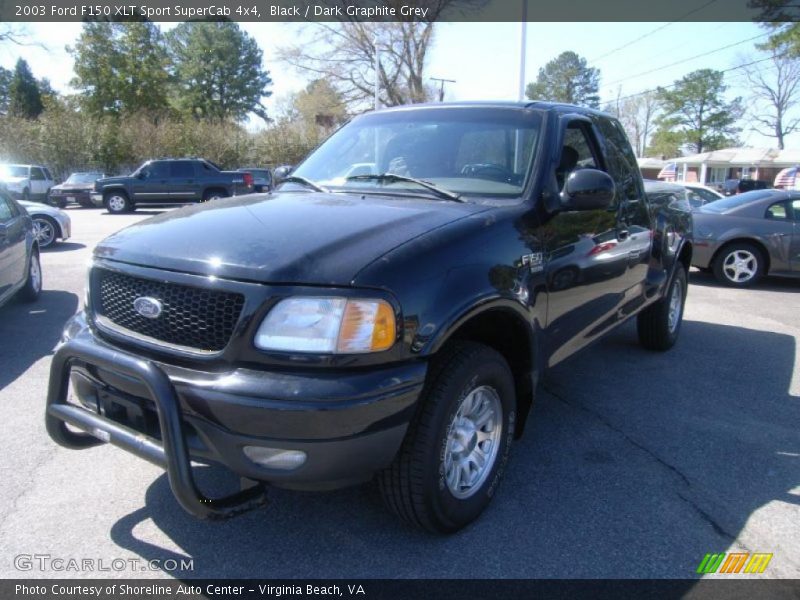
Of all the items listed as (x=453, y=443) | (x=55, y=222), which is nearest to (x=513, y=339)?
(x=453, y=443)

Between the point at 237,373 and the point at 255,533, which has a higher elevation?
the point at 237,373

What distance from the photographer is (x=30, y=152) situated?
108 feet

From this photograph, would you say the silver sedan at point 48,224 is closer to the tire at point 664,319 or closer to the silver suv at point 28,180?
the tire at point 664,319

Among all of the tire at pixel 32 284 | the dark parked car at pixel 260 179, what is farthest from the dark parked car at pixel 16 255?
the dark parked car at pixel 260 179

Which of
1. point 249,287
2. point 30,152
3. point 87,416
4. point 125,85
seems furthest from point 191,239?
point 125,85

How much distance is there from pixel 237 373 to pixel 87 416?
818 millimetres

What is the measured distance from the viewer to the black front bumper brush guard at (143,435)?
2227 mm

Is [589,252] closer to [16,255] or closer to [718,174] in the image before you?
[16,255]

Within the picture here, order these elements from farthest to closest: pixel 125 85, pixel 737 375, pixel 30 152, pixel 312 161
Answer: pixel 125 85 < pixel 30 152 < pixel 737 375 < pixel 312 161

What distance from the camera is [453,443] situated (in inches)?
108

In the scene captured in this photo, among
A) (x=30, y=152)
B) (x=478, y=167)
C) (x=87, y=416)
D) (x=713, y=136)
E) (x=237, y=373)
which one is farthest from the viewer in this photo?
(x=713, y=136)

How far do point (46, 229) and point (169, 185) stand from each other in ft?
38.5

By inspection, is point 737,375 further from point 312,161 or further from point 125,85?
point 125,85

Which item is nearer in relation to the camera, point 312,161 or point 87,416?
point 87,416
